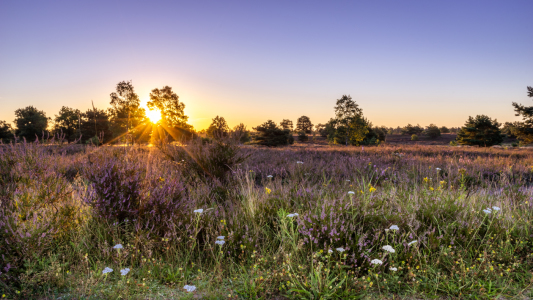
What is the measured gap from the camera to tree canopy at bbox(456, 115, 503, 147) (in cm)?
3891

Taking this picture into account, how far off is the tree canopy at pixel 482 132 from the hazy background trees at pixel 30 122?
7267 cm

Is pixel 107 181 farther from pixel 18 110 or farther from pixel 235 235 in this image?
pixel 18 110

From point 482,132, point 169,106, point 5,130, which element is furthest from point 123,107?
point 482,132

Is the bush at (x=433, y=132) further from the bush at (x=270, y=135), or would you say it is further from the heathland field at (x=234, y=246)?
the heathland field at (x=234, y=246)

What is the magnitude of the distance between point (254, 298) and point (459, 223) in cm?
267

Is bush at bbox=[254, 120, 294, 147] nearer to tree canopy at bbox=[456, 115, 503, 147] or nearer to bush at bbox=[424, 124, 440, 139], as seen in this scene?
tree canopy at bbox=[456, 115, 503, 147]

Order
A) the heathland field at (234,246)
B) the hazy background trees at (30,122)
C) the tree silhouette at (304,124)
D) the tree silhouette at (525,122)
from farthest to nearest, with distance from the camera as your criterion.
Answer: the tree silhouette at (304,124)
the hazy background trees at (30,122)
the tree silhouette at (525,122)
the heathland field at (234,246)

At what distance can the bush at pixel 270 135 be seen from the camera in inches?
1334

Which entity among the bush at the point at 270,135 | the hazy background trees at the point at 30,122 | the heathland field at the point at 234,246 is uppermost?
the hazy background trees at the point at 30,122

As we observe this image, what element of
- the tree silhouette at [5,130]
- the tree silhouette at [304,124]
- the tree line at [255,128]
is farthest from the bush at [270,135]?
the tree silhouette at [304,124]

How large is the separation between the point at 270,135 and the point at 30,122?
2014 inches

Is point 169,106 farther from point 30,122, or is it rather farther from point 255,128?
point 30,122

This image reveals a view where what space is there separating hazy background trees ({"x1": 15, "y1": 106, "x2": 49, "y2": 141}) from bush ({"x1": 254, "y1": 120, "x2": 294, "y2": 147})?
138 ft

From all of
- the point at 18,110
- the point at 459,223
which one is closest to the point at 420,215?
the point at 459,223
